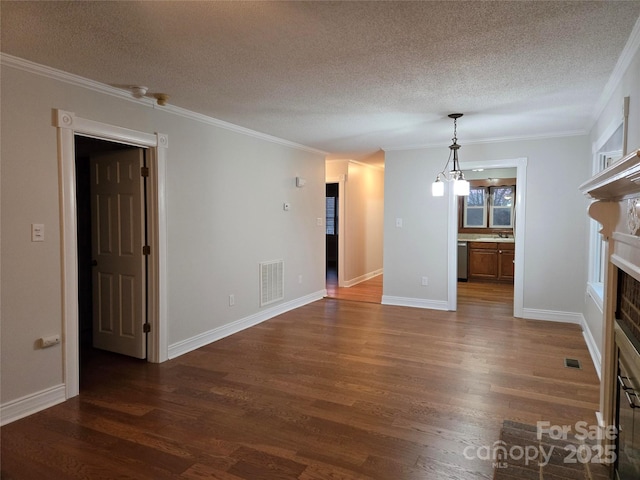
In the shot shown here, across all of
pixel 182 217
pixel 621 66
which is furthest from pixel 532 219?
pixel 182 217

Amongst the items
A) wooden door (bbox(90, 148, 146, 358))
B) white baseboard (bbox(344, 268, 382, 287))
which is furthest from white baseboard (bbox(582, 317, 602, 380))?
wooden door (bbox(90, 148, 146, 358))

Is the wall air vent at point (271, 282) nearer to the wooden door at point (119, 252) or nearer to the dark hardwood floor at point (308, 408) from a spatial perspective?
the dark hardwood floor at point (308, 408)

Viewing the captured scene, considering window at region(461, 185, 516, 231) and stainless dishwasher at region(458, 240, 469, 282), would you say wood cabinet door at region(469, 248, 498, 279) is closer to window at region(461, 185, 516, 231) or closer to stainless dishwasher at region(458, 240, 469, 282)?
stainless dishwasher at region(458, 240, 469, 282)

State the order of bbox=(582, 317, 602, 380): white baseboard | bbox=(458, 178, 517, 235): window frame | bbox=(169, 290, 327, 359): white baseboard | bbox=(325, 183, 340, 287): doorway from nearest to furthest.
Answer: bbox=(582, 317, 602, 380): white baseboard → bbox=(169, 290, 327, 359): white baseboard → bbox=(458, 178, 517, 235): window frame → bbox=(325, 183, 340, 287): doorway

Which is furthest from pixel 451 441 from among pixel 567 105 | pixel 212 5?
pixel 567 105

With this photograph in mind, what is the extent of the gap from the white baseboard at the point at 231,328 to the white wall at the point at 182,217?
7 centimetres

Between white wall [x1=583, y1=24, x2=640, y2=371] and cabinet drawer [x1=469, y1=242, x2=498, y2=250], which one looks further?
cabinet drawer [x1=469, y1=242, x2=498, y2=250]

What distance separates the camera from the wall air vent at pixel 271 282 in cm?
521

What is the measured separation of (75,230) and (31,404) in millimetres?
1229

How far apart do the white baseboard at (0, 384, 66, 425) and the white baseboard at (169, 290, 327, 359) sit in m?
1.03

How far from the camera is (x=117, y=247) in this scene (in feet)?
12.8

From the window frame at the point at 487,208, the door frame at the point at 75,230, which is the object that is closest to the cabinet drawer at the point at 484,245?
the window frame at the point at 487,208

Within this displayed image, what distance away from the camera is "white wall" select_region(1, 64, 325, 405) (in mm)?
2701

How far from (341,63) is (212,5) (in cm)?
99
